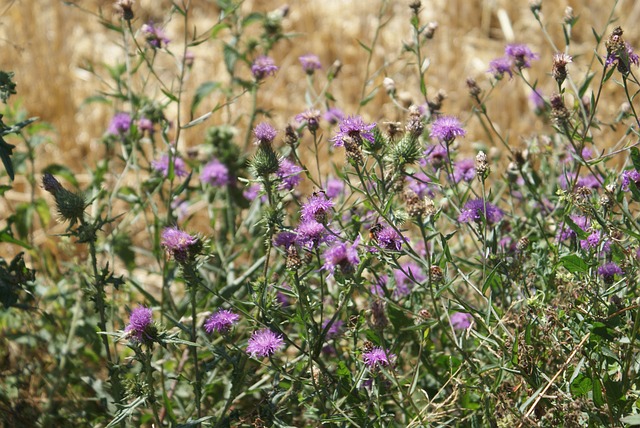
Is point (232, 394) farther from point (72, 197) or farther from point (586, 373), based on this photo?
point (586, 373)

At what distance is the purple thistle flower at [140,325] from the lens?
149 cm

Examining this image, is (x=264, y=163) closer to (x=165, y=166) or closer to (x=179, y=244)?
(x=179, y=244)

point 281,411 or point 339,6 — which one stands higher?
point 339,6

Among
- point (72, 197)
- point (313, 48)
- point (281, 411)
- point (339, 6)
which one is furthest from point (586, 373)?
point (339, 6)

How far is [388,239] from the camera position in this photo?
1533 mm

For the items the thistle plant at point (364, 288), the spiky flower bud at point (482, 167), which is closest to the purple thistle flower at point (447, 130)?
the thistle plant at point (364, 288)

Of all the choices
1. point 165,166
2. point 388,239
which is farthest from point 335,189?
point 388,239

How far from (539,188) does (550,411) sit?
89 cm

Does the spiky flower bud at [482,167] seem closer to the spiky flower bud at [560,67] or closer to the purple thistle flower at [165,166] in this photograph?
the spiky flower bud at [560,67]

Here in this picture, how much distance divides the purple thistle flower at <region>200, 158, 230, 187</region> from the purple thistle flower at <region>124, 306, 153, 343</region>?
39.9 inches

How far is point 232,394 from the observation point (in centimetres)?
159

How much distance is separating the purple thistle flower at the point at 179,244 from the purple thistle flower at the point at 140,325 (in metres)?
0.13

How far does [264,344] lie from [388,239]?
33 centimetres

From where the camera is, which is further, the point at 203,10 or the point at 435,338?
the point at 203,10
